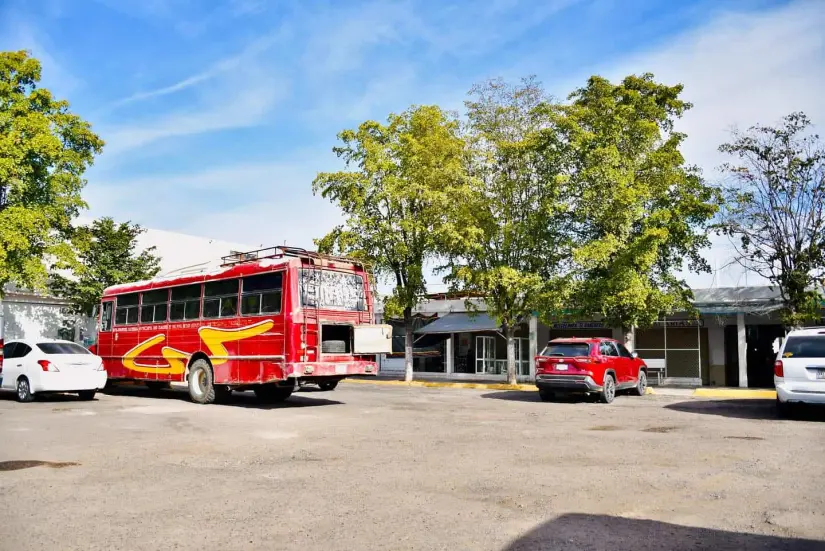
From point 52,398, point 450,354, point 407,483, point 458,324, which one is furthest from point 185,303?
point 450,354

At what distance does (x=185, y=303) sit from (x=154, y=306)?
1733 millimetres

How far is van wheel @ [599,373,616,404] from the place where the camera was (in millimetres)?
19156

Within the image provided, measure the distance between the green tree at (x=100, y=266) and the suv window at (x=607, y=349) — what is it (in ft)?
81.0

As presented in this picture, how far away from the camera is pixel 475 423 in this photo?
1375cm

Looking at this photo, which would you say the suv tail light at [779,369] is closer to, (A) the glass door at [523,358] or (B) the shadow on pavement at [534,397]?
(B) the shadow on pavement at [534,397]

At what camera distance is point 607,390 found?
63.3 feet

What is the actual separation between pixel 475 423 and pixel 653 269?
14622mm

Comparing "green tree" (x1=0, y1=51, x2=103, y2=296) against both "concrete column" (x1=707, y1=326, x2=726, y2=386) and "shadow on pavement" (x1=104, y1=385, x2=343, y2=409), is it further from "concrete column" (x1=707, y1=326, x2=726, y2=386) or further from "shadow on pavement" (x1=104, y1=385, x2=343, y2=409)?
"concrete column" (x1=707, y1=326, x2=726, y2=386)

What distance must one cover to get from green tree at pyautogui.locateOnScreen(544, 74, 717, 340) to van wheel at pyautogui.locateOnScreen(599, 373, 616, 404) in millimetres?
4868

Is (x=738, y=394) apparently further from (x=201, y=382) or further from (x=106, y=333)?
(x=106, y=333)

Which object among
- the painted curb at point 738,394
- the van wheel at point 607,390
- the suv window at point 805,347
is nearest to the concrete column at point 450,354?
the painted curb at point 738,394

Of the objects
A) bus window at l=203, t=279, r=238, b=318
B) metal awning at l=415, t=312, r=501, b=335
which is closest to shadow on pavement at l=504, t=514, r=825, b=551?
bus window at l=203, t=279, r=238, b=318

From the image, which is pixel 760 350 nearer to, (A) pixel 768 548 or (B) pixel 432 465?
A: (B) pixel 432 465

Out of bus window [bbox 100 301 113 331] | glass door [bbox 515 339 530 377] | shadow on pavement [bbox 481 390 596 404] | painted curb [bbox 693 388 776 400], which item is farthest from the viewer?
glass door [bbox 515 339 530 377]
